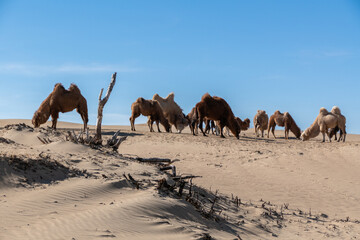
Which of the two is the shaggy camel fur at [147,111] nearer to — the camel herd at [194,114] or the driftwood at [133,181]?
the camel herd at [194,114]

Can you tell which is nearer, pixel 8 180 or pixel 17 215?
pixel 17 215

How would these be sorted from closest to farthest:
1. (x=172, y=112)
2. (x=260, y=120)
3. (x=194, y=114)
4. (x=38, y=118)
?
(x=38, y=118) < (x=194, y=114) < (x=172, y=112) < (x=260, y=120)

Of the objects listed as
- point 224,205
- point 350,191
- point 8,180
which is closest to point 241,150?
point 350,191

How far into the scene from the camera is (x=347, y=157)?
659 inches

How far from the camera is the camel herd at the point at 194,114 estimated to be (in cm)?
2114

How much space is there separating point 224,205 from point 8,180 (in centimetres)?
392

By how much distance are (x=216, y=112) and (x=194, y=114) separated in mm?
1692

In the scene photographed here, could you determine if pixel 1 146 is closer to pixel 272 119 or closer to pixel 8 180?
pixel 8 180

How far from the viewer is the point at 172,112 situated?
90.2 ft

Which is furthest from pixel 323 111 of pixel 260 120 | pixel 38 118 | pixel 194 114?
pixel 38 118

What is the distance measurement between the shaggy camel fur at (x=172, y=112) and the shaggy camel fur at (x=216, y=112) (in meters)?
5.02

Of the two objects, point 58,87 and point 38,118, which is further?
point 58,87

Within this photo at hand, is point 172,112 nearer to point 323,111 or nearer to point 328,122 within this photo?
point 323,111

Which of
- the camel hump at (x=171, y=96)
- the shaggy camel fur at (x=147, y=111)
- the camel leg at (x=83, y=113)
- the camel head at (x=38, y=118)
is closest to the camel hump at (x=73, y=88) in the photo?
the camel leg at (x=83, y=113)
